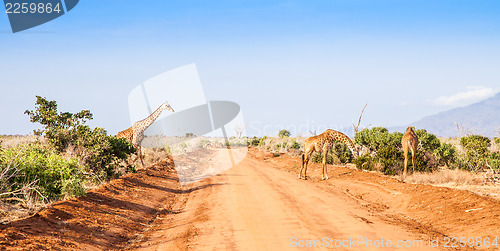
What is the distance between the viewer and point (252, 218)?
11266 mm

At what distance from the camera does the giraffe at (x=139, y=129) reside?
74.6ft

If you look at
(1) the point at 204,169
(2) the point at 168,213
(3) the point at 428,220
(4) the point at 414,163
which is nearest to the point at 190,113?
(1) the point at 204,169

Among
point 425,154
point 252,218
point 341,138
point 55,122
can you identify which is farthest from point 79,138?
point 425,154

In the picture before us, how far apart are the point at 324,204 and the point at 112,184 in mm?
7973

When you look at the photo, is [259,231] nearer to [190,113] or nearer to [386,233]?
[386,233]

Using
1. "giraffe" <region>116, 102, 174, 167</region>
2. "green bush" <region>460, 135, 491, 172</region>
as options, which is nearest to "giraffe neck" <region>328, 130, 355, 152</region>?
"green bush" <region>460, 135, 491, 172</region>

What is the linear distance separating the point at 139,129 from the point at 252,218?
13.3m

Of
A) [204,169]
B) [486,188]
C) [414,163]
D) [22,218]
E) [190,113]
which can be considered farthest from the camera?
[190,113]

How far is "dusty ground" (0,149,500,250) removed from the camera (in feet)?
28.9

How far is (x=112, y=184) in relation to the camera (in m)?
15.8

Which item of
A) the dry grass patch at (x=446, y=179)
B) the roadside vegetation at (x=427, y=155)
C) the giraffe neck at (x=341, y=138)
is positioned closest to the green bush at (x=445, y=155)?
the roadside vegetation at (x=427, y=155)

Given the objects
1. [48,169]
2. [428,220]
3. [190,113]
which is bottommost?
[428,220]

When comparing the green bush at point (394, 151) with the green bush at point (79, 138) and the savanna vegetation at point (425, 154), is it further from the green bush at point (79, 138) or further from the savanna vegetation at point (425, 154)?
the green bush at point (79, 138)

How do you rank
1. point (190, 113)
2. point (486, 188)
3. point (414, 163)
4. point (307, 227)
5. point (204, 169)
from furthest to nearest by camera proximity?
point (190, 113), point (204, 169), point (414, 163), point (486, 188), point (307, 227)
